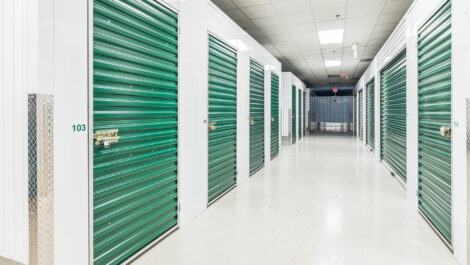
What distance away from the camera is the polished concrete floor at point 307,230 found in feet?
7.84

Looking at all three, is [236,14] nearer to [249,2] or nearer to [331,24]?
[249,2]

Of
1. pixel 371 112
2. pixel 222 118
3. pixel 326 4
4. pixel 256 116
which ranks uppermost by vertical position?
pixel 326 4

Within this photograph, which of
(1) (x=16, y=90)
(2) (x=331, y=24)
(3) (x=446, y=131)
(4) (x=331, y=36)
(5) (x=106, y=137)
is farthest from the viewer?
(4) (x=331, y=36)

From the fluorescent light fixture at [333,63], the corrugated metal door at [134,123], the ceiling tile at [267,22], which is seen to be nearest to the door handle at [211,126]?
the corrugated metal door at [134,123]

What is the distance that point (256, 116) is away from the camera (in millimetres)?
5941

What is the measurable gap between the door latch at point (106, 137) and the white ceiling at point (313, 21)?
3.86 m

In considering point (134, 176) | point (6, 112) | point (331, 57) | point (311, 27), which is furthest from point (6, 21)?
point (331, 57)

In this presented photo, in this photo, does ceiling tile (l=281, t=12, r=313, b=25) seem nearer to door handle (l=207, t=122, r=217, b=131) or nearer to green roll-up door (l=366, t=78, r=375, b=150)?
door handle (l=207, t=122, r=217, b=131)

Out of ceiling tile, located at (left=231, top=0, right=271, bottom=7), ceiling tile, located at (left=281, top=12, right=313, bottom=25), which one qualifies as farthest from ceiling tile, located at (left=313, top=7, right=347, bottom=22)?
ceiling tile, located at (left=231, top=0, right=271, bottom=7)

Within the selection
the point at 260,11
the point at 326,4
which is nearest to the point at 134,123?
the point at 260,11

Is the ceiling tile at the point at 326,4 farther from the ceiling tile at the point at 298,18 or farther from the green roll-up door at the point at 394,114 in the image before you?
the green roll-up door at the point at 394,114

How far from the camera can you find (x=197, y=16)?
11.0 ft

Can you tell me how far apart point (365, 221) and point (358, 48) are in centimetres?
689

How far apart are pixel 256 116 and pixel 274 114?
5.79 feet
